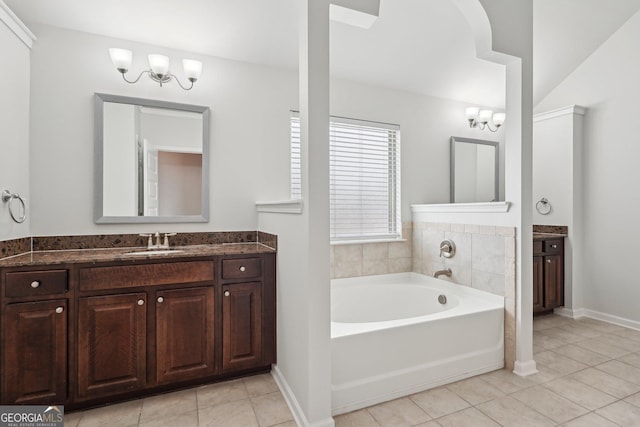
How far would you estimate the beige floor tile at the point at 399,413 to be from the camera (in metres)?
1.86

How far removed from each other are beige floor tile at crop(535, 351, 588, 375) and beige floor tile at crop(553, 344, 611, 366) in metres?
0.06

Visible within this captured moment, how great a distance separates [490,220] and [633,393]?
1370 mm

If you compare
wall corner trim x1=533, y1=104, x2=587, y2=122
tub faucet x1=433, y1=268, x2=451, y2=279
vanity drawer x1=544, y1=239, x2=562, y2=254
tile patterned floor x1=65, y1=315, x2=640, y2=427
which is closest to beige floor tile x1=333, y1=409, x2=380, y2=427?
tile patterned floor x1=65, y1=315, x2=640, y2=427

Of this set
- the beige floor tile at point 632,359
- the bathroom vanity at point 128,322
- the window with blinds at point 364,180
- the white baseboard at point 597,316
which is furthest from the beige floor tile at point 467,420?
the white baseboard at point 597,316

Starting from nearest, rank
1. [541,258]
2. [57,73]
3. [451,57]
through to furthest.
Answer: [57,73] < [451,57] < [541,258]

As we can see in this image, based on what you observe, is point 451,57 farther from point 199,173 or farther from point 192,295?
point 192,295

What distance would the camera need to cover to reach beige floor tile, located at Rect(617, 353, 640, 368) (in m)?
2.53

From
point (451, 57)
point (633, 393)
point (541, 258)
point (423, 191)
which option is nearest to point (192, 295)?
point (423, 191)

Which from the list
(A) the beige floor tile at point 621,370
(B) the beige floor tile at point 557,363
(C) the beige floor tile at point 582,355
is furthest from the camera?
(C) the beige floor tile at point 582,355

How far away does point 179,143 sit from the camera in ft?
8.81

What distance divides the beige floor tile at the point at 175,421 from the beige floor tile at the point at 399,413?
1.02 metres

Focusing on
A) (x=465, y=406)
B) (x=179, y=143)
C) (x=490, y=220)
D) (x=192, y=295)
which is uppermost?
(x=179, y=143)

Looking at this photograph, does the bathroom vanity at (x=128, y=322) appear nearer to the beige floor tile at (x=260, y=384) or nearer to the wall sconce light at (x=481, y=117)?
the beige floor tile at (x=260, y=384)

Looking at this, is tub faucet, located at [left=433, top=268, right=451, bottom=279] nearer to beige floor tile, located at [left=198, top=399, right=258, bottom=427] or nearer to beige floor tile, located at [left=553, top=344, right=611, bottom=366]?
beige floor tile, located at [left=553, top=344, right=611, bottom=366]
